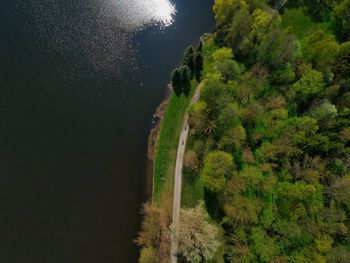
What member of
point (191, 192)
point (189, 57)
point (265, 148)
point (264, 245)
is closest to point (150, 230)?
point (191, 192)

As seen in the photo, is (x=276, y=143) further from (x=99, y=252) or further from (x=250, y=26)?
(x=99, y=252)

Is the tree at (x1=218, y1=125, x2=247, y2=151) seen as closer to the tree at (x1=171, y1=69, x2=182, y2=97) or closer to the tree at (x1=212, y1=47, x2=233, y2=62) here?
the tree at (x1=212, y1=47, x2=233, y2=62)

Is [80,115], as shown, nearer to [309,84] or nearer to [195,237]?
[195,237]

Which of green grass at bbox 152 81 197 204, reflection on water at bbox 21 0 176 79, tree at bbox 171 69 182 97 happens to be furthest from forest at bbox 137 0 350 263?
reflection on water at bbox 21 0 176 79

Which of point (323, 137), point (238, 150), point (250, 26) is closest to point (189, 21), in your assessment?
point (250, 26)

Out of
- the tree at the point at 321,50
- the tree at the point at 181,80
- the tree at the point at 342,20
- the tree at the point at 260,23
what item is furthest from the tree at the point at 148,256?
the tree at the point at 342,20

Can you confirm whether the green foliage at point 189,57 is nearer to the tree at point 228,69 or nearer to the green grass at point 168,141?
the green grass at point 168,141
